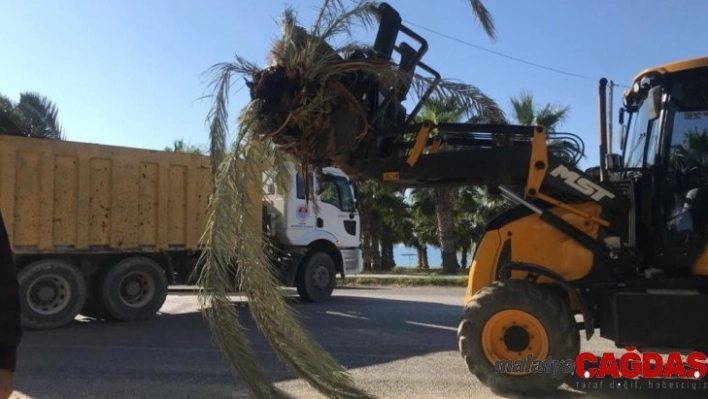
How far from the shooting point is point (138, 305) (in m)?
11.6

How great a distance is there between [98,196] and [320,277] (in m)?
5.22

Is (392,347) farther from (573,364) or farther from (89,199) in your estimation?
(89,199)

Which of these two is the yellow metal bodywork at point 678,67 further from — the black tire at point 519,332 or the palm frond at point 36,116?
the palm frond at point 36,116

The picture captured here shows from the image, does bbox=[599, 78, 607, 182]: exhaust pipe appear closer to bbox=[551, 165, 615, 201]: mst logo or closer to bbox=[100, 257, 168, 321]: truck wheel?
bbox=[551, 165, 615, 201]: mst logo

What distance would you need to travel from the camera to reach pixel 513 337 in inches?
224

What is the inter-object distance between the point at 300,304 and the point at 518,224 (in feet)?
28.0

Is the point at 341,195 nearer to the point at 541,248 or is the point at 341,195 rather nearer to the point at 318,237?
the point at 318,237

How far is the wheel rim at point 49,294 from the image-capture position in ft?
33.9

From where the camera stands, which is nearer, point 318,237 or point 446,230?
point 318,237

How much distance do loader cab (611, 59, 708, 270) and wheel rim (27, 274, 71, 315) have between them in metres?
8.84


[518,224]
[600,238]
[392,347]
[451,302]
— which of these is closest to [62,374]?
[392,347]

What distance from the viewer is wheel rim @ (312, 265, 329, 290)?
1420 cm

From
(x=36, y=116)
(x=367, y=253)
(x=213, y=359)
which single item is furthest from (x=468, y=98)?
(x=367, y=253)

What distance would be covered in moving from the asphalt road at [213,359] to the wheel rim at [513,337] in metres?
0.54
